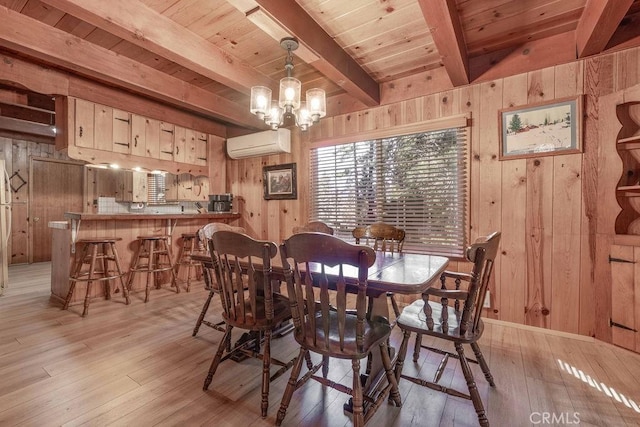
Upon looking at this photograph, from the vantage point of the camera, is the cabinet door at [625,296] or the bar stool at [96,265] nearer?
the cabinet door at [625,296]

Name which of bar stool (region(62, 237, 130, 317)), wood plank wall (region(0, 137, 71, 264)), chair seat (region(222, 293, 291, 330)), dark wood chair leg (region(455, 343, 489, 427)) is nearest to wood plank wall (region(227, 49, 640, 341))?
dark wood chair leg (region(455, 343, 489, 427))

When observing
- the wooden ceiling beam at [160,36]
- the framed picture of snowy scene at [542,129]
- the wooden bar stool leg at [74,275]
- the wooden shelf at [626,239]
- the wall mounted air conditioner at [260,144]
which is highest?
the wooden ceiling beam at [160,36]

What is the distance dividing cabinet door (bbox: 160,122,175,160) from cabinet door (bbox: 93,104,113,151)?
59 cm

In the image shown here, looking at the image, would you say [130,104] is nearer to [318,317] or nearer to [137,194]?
[137,194]

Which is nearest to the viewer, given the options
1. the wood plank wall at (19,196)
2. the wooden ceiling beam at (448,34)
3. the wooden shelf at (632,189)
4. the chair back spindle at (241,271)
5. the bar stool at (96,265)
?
the chair back spindle at (241,271)

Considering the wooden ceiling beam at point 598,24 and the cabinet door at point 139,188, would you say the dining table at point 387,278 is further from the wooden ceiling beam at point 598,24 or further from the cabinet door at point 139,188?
the cabinet door at point 139,188

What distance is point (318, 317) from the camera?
166 cm

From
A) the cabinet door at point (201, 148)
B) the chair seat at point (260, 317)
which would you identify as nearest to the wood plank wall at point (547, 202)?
the chair seat at point (260, 317)

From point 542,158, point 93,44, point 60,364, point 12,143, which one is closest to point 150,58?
point 93,44

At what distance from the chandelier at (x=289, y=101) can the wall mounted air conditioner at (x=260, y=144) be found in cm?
150

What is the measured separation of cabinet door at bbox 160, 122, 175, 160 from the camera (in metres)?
3.87

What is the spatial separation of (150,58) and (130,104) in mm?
1010

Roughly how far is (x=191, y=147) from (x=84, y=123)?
127 centimetres

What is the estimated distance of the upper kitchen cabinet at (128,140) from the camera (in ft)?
10.1
